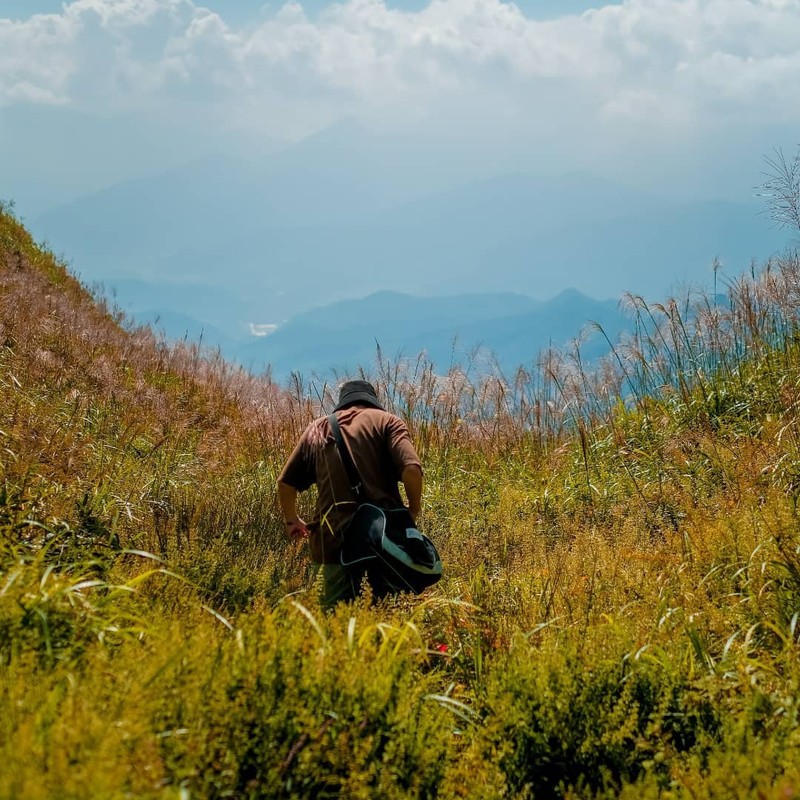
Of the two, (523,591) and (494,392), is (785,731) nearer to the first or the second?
(523,591)

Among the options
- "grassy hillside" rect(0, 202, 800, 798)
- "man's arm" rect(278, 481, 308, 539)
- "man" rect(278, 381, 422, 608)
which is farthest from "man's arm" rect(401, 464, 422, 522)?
"man's arm" rect(278, 481, 308, 539)

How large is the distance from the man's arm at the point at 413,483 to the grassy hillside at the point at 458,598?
561 mm

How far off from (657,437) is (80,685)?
6653 millimetres

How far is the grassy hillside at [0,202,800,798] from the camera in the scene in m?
2.49

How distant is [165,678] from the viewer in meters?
2.58

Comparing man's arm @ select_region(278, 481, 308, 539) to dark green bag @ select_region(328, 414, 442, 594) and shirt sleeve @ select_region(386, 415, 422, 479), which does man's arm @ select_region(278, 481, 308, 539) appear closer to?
dark green bag @ select_region(328, 414, 442, 594)

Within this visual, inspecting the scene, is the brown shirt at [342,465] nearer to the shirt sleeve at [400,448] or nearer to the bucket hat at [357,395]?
the shirt sleeve at [400,448]

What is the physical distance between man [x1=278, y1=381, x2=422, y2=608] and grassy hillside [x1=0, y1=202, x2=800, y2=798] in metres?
0.34

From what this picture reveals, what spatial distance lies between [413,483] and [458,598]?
0.70 m

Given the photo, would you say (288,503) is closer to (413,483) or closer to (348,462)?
(348,462)

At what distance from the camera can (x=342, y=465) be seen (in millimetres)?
4785

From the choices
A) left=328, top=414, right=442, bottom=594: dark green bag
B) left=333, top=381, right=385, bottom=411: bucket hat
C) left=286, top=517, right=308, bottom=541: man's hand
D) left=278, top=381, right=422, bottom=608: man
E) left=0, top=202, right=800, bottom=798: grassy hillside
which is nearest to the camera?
left=0, top=202, right=800, bottom=798: grassy hillside

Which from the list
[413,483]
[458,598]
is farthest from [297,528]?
[458,598]

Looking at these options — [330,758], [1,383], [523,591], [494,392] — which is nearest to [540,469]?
[494,392]
